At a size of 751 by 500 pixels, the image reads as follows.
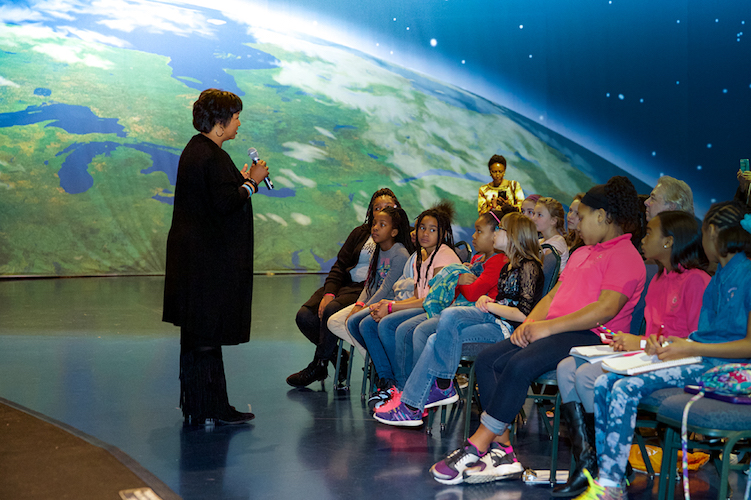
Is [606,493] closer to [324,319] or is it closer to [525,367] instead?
[525,367]

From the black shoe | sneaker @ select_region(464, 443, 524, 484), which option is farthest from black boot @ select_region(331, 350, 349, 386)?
sneaker @ select_region(464, 443, 524, 484)

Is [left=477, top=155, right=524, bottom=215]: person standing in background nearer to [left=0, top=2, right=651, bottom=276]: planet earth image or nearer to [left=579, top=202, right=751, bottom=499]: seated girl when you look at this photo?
[left=579, top=202, right=751, bottom=499]: seated girl

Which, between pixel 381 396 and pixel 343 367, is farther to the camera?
pixel 343 367

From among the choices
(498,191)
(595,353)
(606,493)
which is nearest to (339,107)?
(498,191)

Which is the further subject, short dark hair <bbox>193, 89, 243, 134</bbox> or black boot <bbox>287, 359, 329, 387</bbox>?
black boot <bbox>287, 359, 329, 387</bbox>

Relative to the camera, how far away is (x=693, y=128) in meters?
12.1

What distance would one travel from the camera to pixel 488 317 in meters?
2.86

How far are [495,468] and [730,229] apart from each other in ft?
3.63

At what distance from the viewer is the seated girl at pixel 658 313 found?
214cm

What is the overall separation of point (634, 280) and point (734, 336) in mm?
426

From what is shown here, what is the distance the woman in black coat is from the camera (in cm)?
303

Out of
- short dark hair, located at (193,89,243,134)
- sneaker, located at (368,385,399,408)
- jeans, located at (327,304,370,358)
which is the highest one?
short dark hair, located at (193,89,243,134)

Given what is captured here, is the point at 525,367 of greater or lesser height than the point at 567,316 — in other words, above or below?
below

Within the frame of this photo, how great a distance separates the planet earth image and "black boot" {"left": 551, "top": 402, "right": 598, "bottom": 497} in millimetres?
10448
